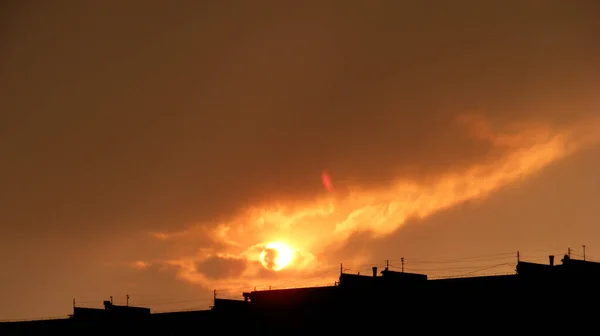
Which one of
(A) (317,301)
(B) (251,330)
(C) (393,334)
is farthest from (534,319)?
(B) (251,330)

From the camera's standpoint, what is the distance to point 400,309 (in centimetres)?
9331

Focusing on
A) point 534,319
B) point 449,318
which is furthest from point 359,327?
point 534,319

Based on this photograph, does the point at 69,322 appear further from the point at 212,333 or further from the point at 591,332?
the point at 591,332

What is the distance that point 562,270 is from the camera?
86500mm

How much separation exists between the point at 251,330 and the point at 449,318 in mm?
23094

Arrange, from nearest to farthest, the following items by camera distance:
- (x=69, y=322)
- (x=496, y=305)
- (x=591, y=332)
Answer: (x=591, y=332) → (x=496, y=305) → (x=69, y=322)

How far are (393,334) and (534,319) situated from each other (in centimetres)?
1430

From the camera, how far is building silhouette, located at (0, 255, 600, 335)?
279 feet

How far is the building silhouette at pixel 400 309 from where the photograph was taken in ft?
279

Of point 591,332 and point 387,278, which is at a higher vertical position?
point 387,278

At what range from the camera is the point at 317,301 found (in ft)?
325

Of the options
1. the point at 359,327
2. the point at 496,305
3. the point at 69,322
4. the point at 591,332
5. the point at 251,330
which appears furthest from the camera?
the point at 69,322

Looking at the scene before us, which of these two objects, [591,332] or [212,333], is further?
[212,333]

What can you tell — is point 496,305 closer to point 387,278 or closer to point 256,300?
point 387,278
